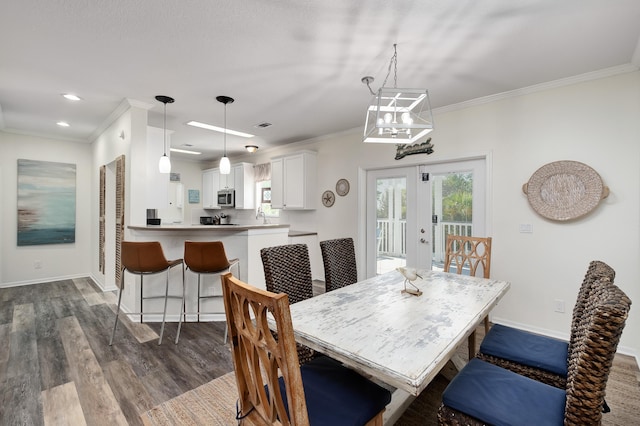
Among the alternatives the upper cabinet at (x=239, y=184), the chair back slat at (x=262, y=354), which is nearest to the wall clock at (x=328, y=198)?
the upper cabinet at (x=239, y=184)

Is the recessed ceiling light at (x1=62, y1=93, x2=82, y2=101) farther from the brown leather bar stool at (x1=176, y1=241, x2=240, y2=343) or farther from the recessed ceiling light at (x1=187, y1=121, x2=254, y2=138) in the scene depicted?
the brown leather bar stool at (x1=176, y1=241, x2=240, y2=343)

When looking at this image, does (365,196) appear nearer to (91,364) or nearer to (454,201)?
(454,201)

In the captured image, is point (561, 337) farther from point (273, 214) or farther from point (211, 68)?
point (273, 214)

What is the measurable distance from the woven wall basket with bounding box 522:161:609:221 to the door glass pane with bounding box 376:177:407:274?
4.83ft

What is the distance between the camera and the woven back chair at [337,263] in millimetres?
2316

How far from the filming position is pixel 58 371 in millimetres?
2285

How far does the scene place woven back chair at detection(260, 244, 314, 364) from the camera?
1774 millimetres

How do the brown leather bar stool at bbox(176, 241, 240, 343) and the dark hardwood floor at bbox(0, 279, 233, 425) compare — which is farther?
the brown leather bar stool at bbox(176, 241, 240, 343)

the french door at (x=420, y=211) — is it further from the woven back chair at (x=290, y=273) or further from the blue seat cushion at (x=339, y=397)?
the blue seat cushion at (x=339, y=397)

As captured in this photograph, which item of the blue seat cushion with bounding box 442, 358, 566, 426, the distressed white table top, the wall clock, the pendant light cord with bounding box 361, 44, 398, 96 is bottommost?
the blue seat cushion with bounding box 442, 358, 566, 426

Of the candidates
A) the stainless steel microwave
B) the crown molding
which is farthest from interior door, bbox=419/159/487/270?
the stainless steel microwave

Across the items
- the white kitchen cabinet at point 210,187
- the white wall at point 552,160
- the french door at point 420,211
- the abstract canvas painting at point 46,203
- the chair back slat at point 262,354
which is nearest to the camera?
the chair back slat at point 262,354

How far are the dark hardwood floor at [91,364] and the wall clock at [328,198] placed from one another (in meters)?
2.57

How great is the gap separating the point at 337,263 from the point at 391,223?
6.68 ft
